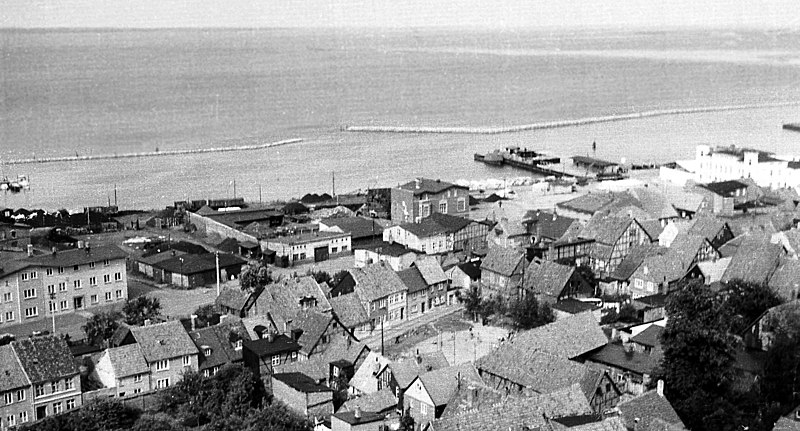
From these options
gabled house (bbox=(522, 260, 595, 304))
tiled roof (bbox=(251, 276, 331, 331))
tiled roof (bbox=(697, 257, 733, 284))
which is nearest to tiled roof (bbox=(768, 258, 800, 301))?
tiled roof (bbox=(697, 257, 733, 284))

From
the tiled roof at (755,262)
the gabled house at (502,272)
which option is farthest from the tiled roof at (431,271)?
the tiled roof at (755,262)

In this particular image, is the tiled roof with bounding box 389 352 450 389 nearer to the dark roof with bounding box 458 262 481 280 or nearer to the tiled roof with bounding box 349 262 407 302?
the tiled roof with bounding box 349 262 407 302

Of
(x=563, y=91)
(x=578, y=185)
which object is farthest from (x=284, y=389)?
(x=563, y=91)

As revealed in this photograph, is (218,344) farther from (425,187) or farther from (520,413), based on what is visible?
(425,187)

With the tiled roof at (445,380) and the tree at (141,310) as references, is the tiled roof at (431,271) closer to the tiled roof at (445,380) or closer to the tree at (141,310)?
the tree at (141,310)

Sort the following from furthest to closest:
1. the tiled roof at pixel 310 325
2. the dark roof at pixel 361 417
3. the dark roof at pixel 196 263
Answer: the dark roof at pixel 196 263 → the tiled roof at pixel 310 325 → the dark roof at pixel 361 417

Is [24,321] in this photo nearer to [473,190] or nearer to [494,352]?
[494,352]

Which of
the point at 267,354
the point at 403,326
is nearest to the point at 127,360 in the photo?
the point at 267,354
